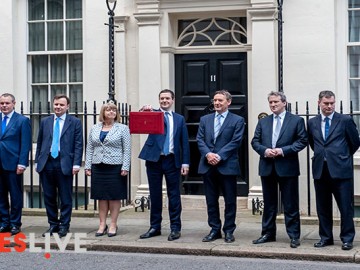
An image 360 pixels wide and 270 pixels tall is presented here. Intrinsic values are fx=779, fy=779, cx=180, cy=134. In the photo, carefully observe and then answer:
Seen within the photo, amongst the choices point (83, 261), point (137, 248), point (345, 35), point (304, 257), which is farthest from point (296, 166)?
point (345, 35)

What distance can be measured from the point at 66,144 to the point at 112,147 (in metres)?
0.67

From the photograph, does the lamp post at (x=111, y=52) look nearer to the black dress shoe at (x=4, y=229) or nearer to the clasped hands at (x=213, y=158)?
the black dress shoe at (x=4, y=229)

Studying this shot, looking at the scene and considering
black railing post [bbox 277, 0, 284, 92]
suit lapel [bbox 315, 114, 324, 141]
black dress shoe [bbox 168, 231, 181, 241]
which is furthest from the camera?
black railing post [bbox 277, 0, 284, 92]

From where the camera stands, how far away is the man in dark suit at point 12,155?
10.5 m

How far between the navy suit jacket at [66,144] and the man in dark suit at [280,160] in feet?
7.76

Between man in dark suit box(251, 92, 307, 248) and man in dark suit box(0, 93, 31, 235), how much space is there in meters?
3.17

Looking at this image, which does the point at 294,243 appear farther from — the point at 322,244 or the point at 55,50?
the point at 55,50

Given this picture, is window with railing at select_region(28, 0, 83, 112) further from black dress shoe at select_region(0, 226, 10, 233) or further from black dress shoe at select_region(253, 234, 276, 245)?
black dress shoe at select_region(253, 234, 276, 245)

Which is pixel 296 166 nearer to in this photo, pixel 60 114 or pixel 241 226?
pixel 241 226

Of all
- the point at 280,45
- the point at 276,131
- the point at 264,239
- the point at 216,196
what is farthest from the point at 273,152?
the point at 280,45

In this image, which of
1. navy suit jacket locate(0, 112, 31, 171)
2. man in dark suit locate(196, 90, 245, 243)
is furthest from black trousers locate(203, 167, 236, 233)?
navy suit jacket locate(0, 112, 31, 171)

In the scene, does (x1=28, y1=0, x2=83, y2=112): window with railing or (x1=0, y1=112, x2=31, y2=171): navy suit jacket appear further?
(x1=28, y1=0, x2=83, y2=112): window with railing

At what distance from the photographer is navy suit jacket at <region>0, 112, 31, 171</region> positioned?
10531 millimetres

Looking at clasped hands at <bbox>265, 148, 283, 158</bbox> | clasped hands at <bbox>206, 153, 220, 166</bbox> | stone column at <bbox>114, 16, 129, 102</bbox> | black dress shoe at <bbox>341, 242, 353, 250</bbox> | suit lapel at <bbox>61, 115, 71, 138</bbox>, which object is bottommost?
black dress shoe at <bbox>341, 242, 353, 250</bbox>
